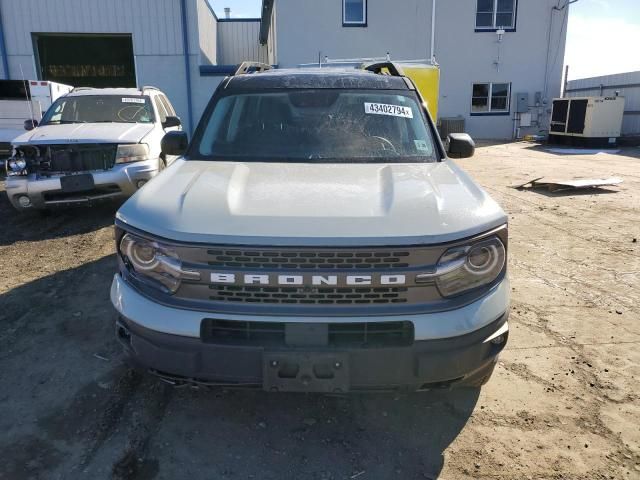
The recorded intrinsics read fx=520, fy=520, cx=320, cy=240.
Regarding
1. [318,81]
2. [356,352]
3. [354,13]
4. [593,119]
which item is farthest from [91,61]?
[356,352]

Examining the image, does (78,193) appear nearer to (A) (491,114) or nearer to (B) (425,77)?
(B) (425,77)

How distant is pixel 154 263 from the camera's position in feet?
8.22

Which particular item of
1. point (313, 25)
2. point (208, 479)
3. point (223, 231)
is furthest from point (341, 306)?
point (313, 25)

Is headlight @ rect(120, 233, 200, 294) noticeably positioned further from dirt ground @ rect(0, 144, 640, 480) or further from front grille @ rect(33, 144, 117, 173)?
front grille @ rect(33, 144, 117, 173)

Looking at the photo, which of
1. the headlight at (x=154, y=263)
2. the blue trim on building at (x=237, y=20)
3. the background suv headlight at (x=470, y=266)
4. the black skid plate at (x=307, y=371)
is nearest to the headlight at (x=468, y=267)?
the background suv headlight at (x=470, y=266)

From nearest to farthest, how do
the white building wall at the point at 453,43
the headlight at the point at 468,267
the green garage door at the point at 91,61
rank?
the headlight at the point at 468,267 → the white building wall at the point at 453,43 → the green garage door at the point at 91,61

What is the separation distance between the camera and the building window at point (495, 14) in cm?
2273

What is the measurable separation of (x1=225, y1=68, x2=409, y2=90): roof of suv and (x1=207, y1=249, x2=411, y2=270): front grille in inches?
79.6

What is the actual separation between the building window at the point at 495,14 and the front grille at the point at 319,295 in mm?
23444

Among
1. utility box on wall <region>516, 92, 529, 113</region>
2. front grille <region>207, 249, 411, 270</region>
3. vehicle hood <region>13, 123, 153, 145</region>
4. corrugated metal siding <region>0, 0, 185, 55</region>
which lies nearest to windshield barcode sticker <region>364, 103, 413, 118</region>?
front grille <region>207, 249, 411, 270</region>

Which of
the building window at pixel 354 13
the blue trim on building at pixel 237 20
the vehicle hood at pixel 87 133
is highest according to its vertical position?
the blue trim on building at pixel 237 20

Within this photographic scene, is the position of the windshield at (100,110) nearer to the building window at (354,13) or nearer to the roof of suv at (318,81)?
the roof of suv at (318,81)

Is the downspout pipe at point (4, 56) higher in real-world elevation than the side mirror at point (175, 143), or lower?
higher

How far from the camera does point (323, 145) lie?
11.8 feet
